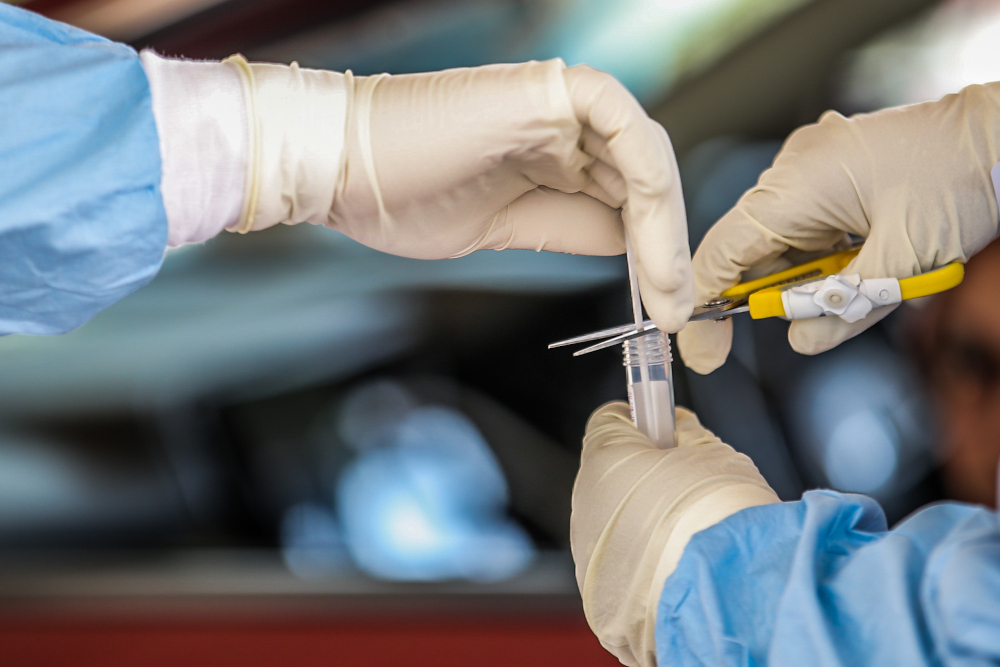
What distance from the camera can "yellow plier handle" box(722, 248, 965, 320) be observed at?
0.82 metres

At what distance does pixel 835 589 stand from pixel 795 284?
0.42 metres

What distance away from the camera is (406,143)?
0.71 metres

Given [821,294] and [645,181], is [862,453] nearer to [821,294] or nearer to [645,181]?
[821,294]

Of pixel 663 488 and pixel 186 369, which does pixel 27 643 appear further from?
pixel 663 488

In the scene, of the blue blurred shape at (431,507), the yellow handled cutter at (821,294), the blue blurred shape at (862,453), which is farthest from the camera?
the blue blurred shape at (431,507)

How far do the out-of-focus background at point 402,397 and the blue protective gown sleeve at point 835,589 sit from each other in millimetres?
711

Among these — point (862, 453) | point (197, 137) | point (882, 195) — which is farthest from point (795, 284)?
point (197, 137)

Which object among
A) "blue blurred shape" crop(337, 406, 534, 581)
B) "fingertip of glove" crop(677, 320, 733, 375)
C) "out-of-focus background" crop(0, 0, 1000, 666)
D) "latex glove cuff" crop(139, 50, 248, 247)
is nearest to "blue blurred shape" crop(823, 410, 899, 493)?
"out-of-focus background" crop(0, 0, 1000, 666)

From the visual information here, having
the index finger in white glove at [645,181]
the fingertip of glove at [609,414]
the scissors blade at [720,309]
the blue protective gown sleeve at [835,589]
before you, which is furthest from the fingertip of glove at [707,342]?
the blue protective gown sleeve at [835,589]

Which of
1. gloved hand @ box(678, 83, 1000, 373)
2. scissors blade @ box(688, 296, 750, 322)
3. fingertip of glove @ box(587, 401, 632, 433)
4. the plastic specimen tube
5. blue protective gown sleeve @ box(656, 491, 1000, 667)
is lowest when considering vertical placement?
blue protective gown sleeve @ box(656, 491, 1000, 667)

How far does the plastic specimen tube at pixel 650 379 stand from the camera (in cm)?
83

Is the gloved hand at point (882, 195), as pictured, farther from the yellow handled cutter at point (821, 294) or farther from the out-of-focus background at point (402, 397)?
the out-of-focus background at point (402, 397)

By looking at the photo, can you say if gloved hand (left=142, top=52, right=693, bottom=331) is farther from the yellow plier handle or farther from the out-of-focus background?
the out-of-focus background

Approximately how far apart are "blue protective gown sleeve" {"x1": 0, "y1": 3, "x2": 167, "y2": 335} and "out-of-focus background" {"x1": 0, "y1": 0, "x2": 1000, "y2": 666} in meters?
0.74
